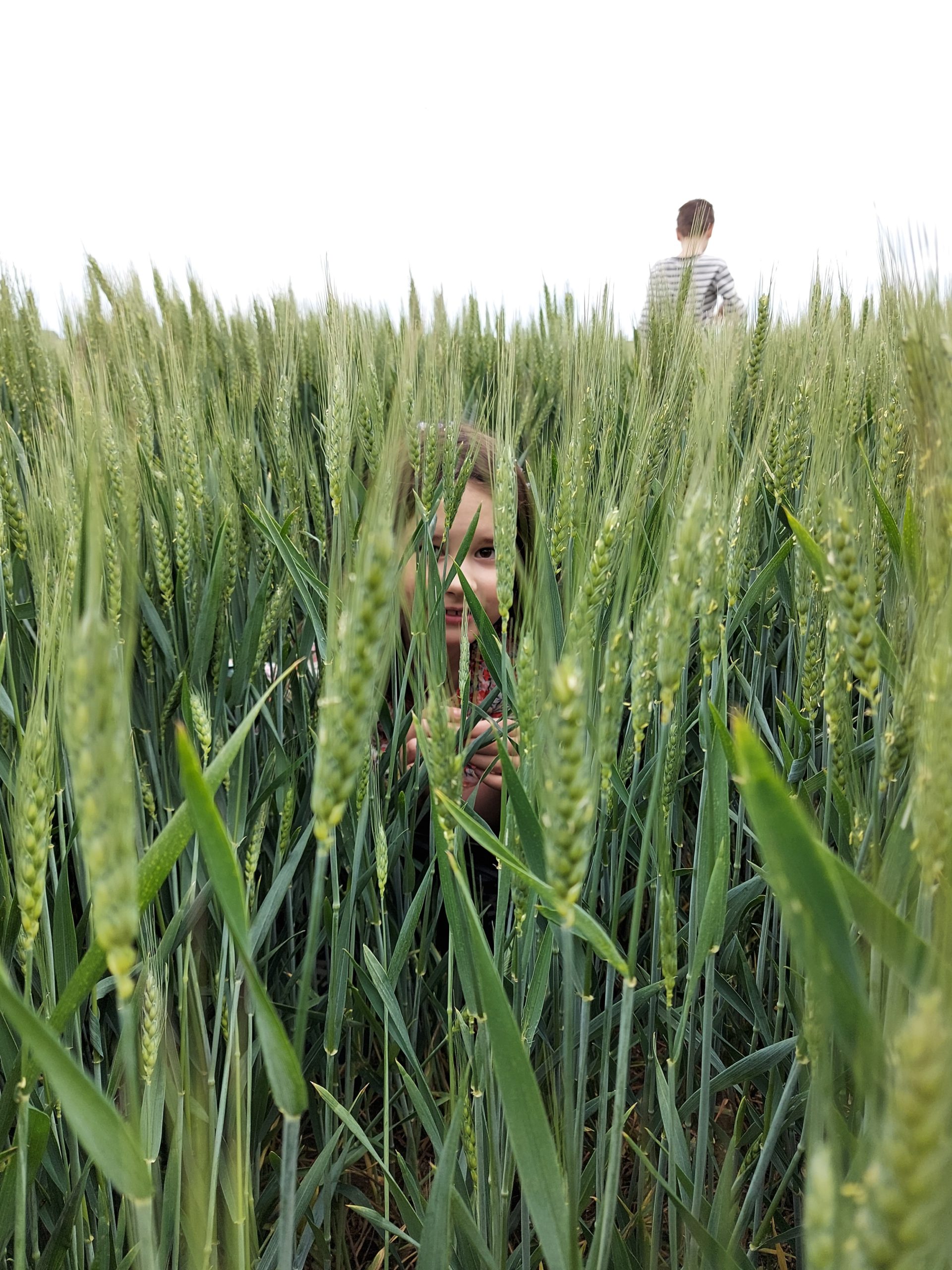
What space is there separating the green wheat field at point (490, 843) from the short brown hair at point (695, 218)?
77 centimetres

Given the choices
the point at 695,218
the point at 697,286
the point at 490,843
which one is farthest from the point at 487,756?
the point at 697,286

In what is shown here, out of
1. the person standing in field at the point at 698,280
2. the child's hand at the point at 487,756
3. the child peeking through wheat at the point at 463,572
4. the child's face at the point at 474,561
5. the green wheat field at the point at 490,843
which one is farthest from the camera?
the person standing in field at the point at 698,280

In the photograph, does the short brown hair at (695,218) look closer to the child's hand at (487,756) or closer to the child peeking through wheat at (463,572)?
the child peeking through wheat at (463,572)

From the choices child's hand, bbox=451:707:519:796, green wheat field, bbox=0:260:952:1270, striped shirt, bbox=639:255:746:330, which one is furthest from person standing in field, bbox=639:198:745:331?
child's hand, bbox=451:707:519:796

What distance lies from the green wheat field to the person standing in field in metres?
0.55

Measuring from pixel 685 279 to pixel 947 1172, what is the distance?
202cm

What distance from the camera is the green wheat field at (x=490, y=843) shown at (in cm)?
38

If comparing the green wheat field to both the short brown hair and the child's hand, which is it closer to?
the child's hand

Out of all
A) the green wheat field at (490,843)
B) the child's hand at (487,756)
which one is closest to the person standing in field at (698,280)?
the green wheat field at (490,843)

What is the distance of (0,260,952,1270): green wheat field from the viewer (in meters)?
0.38

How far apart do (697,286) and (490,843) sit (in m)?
2.63

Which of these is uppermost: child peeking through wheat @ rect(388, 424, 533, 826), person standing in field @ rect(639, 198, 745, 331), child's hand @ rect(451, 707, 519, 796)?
person standing in field @ rect(639, 198, 745, 331)

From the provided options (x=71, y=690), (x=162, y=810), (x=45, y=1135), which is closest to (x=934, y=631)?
(x=71, y=690)

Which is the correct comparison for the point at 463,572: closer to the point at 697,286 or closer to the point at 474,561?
the point at 474,561
